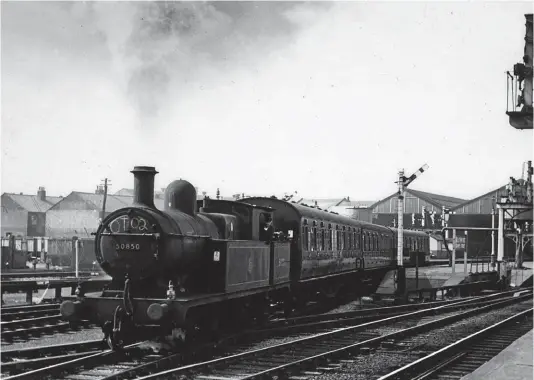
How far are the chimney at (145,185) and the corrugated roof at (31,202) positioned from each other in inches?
2520

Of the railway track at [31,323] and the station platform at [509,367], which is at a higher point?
the station platform at [509,367]

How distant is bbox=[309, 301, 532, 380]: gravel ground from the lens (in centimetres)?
943

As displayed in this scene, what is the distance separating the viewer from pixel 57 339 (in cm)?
1245

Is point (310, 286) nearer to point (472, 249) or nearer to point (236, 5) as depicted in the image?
point (236, 5)

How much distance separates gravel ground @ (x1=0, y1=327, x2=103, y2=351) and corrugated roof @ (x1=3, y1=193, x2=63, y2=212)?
60.8 metres

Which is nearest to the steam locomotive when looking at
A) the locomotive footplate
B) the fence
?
the locomotive footplate

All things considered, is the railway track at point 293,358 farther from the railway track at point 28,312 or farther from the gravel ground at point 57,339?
the railway track at point 28,312

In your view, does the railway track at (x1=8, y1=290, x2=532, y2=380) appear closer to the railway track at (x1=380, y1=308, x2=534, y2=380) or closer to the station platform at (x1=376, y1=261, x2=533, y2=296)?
the railway track at (x1=380, y1=308, x2=534, y2=380)

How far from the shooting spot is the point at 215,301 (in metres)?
10.9

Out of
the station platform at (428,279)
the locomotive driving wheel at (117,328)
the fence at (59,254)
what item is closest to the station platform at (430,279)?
the station platform at (428,279)

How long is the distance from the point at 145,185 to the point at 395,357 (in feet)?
16.2

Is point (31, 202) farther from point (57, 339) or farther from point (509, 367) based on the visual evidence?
point (509, 367)

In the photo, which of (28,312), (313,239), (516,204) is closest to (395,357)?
(313,239)

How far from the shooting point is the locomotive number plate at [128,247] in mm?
10180
